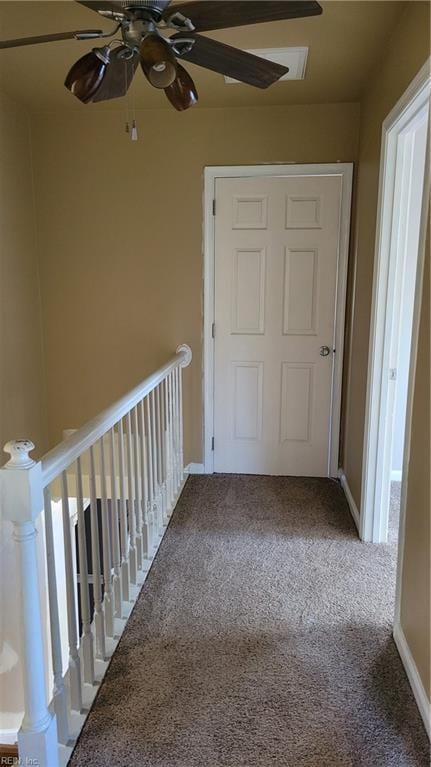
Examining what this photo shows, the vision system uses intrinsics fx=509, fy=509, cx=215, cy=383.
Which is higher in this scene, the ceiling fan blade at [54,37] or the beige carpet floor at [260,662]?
the ceiling fan blade at [54,37]

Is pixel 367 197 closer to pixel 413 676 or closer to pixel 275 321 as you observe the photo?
pixel 275 321

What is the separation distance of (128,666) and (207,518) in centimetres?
119

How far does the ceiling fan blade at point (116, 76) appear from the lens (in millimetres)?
1601

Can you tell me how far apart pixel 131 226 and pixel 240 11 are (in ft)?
6.99

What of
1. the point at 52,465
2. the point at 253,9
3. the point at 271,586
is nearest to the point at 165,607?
the point at 271,586

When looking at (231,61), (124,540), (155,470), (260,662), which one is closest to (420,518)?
(260,662)

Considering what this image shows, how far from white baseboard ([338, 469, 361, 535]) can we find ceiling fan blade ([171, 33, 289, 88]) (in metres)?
2.17

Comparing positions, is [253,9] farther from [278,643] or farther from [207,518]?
[207,518]

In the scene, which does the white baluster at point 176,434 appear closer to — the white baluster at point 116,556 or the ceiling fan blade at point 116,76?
the white baluster at point 116,556

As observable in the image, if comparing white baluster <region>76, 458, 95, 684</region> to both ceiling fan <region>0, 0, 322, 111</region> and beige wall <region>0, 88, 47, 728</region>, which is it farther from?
beige wall <region>0, 88, 47, 728</region>

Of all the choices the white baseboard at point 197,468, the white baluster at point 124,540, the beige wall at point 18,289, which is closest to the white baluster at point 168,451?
the white baseboard at point 197,468

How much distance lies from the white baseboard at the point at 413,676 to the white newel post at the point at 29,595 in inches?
43.4

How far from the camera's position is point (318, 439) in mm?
3533

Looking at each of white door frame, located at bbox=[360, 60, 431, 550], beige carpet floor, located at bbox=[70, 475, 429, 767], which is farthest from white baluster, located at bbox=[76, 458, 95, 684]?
white door frame, located at bbox=[360, 60, 431, 550]
